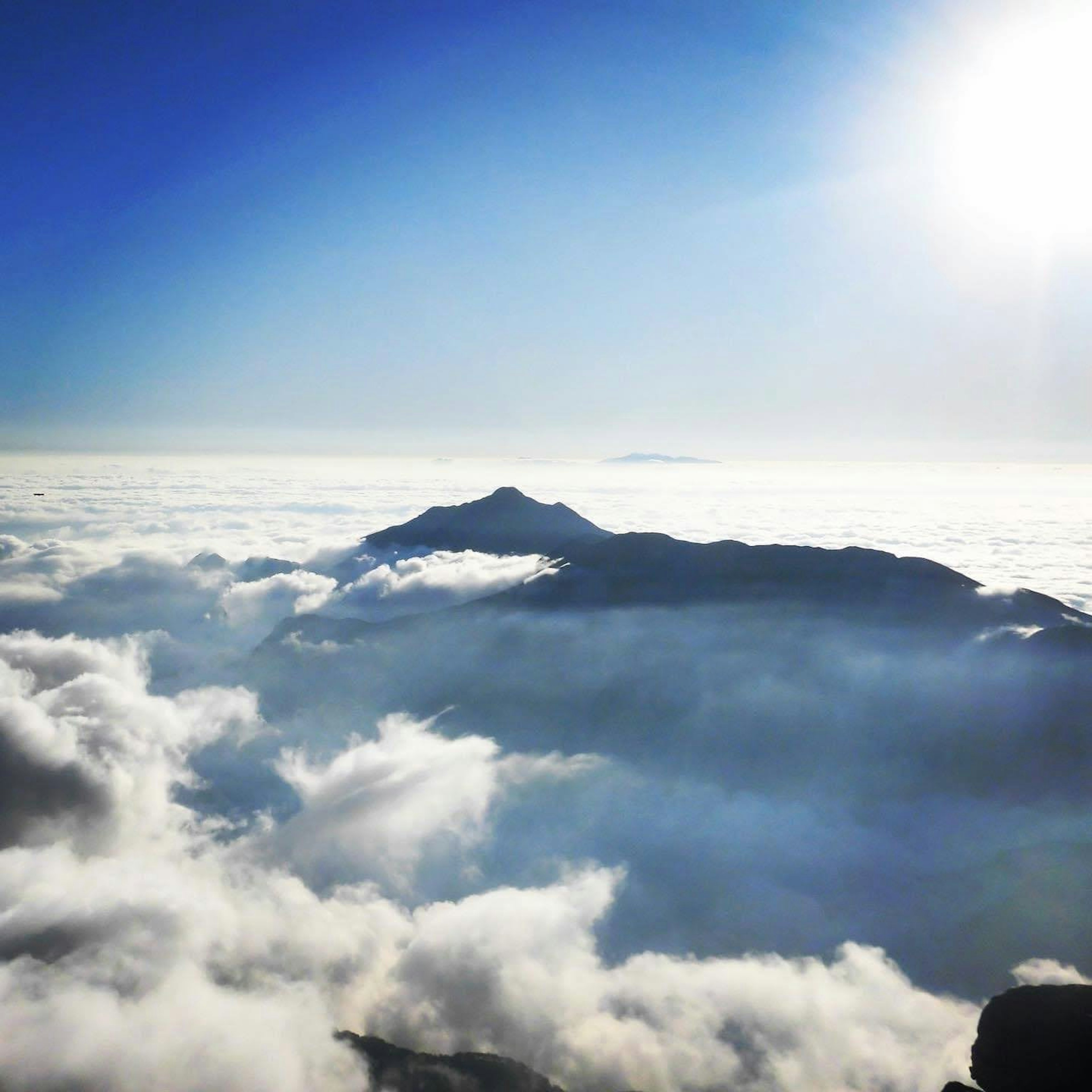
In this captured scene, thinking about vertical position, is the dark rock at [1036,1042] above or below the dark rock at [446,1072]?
above

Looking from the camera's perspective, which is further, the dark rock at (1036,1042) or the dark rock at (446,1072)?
the dark rock at (446,1072)

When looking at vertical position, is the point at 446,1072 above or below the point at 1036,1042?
below

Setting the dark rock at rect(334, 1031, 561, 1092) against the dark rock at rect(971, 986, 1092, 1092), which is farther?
the dark rock at rect(334, 1031, 561, 1092)

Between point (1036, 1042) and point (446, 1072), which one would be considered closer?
point (1036, 1042)
